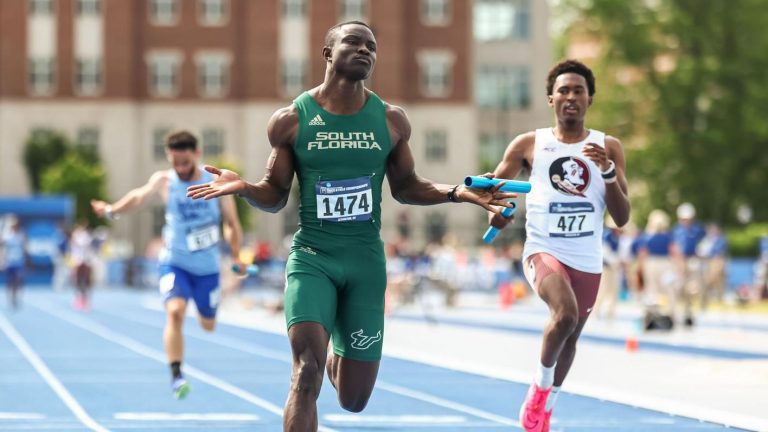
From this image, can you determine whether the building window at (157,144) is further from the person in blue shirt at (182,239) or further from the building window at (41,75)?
the person in blue shirt at (182,239)

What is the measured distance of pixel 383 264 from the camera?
7.45 m

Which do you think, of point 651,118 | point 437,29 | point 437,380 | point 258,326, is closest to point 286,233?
point 437,29

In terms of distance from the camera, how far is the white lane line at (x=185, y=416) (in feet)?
37.6

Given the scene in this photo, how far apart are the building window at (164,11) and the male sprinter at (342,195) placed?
67023mm

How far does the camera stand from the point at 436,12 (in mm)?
74875

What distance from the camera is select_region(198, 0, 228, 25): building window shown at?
73.5 m

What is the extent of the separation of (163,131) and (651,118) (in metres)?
24.1

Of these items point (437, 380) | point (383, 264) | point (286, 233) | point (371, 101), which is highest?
point (371, 101)

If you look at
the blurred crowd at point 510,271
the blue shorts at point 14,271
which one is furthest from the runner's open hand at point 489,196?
the blue shorts at point 14,271

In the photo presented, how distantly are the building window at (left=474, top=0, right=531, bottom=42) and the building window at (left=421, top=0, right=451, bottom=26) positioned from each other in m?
3.38

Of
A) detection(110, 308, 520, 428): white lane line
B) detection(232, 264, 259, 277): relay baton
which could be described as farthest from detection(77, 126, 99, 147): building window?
detection(232, 264, 259, 277): relay baton

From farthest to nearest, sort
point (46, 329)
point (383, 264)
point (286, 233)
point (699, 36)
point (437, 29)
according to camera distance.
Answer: point (437, 29) < point (286, 233) < point (699, 36) < point (46, 329) < point (383, 264)

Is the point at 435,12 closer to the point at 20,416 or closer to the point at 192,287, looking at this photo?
the point at 192,287

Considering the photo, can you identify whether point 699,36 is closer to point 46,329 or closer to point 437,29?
point 437,29
